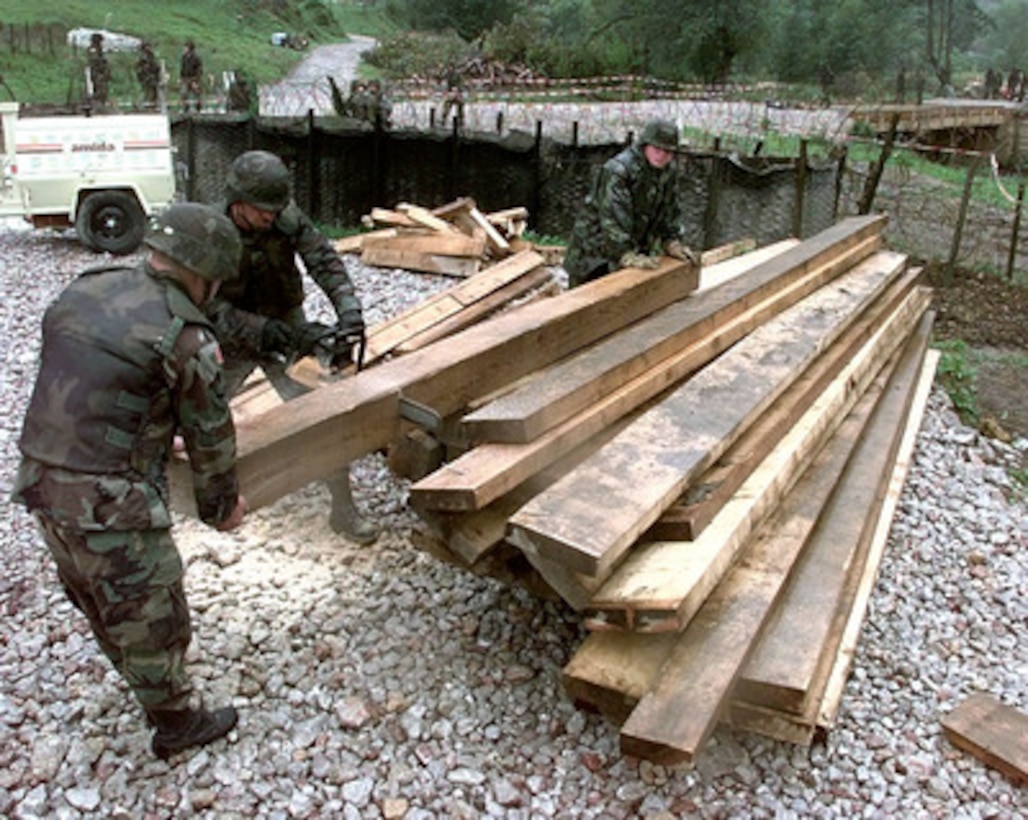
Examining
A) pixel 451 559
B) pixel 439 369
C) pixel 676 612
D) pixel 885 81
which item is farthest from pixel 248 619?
pixel 885 81

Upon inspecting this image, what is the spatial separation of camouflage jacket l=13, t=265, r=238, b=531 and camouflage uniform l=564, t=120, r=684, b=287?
3.67m

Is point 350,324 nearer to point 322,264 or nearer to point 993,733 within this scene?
point 322,264

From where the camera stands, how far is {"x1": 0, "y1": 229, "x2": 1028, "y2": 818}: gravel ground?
347cm

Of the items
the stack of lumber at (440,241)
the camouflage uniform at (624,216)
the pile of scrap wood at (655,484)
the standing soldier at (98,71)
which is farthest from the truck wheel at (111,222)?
the standing soldier at (98,71)

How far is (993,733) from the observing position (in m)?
3.92

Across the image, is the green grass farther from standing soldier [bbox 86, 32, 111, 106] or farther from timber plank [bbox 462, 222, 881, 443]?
standing soldier [bbox 86, 32, 111, 106]

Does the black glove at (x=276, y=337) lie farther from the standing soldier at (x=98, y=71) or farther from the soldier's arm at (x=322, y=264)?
the standing soldier at (x=98, y=71)

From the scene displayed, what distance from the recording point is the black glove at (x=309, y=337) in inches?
187

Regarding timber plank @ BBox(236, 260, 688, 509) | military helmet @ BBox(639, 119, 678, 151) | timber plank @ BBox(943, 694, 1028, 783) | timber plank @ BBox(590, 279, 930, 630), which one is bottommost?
timber plank @ BBox(943, 694, 1028, 783)

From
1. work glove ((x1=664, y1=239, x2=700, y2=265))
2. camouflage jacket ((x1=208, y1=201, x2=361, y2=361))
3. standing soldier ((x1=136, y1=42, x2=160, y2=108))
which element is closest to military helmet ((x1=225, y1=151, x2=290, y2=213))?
camouflage jacket ((x1=208, y1=201, x2=361, y2=361))

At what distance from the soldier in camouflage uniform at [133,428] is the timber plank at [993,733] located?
3.16m

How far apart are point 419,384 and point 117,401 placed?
4.57 feet

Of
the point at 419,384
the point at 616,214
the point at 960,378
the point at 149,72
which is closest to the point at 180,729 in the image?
the point at 419,384

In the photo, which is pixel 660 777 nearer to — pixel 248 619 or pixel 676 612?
pixel 676 612
